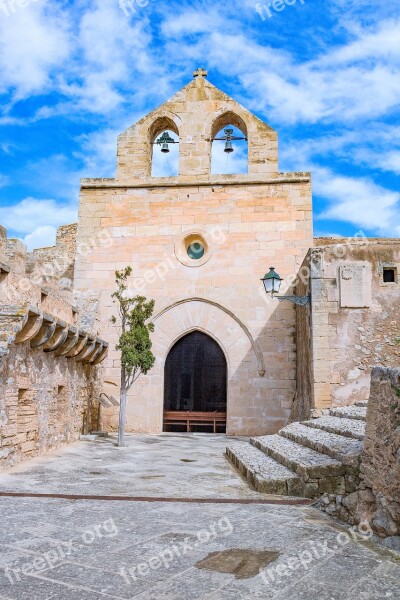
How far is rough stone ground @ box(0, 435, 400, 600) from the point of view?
259cm

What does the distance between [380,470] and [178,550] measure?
169 cm

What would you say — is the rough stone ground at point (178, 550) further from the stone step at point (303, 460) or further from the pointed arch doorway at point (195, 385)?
the pointed arch doorway at point (195, 385)

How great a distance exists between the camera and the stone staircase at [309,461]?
4566 millimetres

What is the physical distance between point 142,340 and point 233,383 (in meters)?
3.15

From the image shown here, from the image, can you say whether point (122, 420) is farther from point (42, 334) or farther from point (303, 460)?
point (303, 460)

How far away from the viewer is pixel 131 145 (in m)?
13.3

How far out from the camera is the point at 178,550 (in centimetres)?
318

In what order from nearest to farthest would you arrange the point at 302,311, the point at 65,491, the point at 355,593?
the point at 355,593, the point at 65,491, the point at 302,311

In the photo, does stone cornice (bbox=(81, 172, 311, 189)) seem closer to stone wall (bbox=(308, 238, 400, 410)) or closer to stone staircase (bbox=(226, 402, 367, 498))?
stone wall (bbox=(308, 238, 400, 410))

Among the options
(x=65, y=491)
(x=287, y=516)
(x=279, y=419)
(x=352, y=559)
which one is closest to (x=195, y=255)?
(x=279, y=419)

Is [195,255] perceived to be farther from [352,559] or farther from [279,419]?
[352,559]

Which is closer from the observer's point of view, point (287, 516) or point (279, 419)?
point (287, 516)

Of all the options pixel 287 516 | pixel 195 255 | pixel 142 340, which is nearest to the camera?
Result: pixel 287 516

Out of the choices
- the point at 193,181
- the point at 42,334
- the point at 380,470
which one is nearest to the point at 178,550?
the point at 380,470
